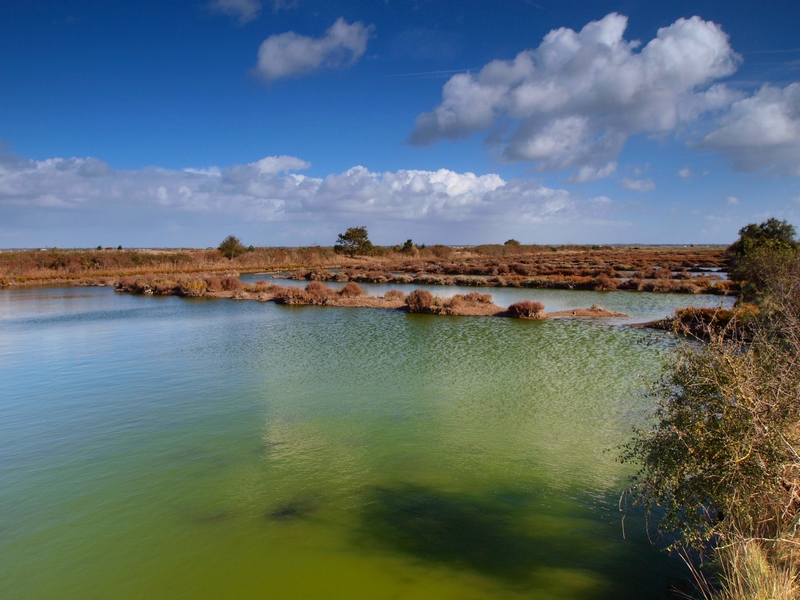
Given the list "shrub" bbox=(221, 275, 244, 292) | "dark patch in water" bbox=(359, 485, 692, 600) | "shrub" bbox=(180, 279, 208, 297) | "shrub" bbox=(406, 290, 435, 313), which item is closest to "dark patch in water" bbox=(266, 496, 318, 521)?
"dark patch in water" bbox=(359, 485, 692, 600)

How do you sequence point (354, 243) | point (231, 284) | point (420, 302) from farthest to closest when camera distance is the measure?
point (354, 243)
point (231, 284)
point (420, 302)

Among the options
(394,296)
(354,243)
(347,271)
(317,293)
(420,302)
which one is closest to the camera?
(420,302)

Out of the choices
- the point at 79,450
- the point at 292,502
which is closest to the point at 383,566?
the point at 292,502

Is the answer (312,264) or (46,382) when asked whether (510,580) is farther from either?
(312,264)

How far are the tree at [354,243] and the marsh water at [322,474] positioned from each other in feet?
208

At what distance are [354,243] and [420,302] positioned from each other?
54.8 metres

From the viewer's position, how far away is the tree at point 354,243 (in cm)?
8088

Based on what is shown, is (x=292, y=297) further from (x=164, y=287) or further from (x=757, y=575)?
(x=757, y=575)

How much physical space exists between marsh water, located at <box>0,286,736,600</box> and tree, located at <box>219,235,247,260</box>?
172 ft

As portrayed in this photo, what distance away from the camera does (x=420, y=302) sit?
28.5 m

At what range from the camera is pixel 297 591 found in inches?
225

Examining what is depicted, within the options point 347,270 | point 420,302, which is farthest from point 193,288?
point 347,270

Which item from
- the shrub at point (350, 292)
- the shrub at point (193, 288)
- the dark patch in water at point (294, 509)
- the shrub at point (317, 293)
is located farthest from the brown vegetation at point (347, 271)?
the dark patch in water at point (294, 509)

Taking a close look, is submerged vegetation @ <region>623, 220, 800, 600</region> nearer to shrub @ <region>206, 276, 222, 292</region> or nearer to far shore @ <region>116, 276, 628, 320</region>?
far shore @ <region>116, 276, 628, 320</region>
